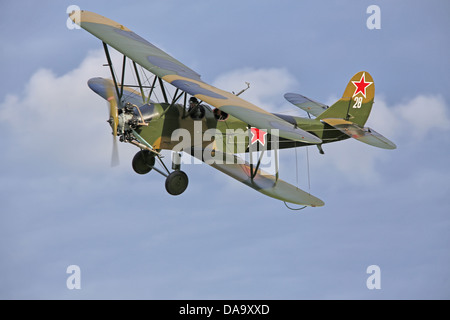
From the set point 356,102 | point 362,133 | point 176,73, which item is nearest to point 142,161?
point 176,73

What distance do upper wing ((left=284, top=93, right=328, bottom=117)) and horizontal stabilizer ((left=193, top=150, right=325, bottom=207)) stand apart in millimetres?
3328

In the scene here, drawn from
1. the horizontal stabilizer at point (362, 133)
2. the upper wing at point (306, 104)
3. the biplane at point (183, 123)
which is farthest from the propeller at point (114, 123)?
the upper wing at point (306, 104)

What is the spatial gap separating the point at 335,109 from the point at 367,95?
888 mm

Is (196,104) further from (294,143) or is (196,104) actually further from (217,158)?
(294,143)

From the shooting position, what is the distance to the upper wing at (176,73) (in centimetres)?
1427

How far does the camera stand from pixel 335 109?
1848cm

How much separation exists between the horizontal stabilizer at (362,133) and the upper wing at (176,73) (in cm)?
271

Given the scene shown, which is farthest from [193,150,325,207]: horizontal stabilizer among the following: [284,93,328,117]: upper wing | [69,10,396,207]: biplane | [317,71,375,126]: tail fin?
[284,93,328,117]: upper wing

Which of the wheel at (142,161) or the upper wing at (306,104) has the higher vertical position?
the upper wing at (306,104)

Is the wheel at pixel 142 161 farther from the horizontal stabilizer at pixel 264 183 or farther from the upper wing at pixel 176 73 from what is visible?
the upper wing at pixel 176 73

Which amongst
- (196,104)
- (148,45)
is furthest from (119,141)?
(148,45)

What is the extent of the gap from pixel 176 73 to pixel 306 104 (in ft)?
15.3

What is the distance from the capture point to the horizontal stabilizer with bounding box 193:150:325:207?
15555mm

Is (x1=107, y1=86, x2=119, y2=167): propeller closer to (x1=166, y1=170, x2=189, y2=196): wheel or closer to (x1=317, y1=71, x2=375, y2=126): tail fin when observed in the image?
(x1=166, y1=170, x2=189, y2=196): wheel
